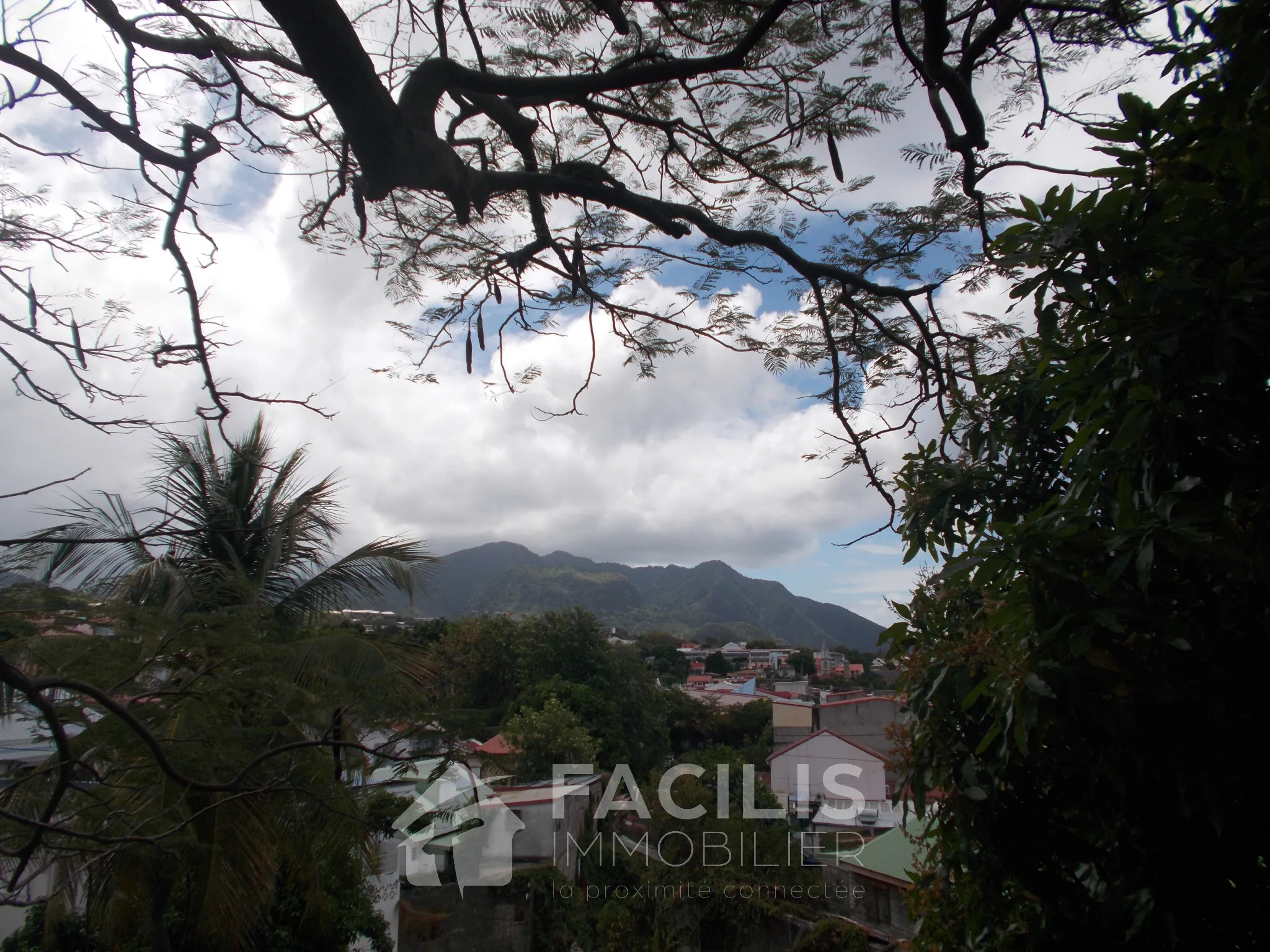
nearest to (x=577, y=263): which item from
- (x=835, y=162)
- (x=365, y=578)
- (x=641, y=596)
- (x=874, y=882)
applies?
(x=835, y=162)

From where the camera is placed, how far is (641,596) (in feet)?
152

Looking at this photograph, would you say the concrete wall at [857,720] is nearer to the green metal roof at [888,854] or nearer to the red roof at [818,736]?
the red roof at [818,736]

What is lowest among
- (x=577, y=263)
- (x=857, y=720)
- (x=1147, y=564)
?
(x=857, y=720)

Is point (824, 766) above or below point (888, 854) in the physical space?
above

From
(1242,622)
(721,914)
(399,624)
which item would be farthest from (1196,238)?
(721,914)

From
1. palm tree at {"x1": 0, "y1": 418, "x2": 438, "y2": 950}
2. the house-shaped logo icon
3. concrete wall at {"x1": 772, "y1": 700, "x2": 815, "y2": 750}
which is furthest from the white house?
palm tree at {"x1": 0, "y1": 418, "x2": 438, "y2": 950}

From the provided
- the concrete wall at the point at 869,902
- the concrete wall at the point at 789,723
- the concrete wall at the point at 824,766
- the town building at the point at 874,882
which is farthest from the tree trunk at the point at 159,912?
the concrete wall at the point at 789,723

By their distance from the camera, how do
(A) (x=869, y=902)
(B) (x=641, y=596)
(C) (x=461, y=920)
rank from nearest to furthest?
(A) (x=869, y=902) < (C) (x=461, y=920) < (B) (x=641, y=596)

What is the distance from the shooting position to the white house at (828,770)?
7188 mm

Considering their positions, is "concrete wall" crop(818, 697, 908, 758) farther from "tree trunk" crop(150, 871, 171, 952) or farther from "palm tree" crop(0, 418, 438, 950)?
"tree trunk" crop(150, 871, 171, 952)

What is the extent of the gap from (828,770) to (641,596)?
39.1 metres

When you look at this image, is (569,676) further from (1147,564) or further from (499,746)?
(1147,564)

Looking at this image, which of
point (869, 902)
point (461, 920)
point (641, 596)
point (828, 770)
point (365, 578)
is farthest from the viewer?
point (641, 596)

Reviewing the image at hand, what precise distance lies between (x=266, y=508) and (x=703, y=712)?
12351mm
